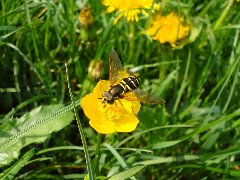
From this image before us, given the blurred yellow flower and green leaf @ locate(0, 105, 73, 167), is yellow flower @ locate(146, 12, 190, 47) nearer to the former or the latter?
the blurred yellow flower

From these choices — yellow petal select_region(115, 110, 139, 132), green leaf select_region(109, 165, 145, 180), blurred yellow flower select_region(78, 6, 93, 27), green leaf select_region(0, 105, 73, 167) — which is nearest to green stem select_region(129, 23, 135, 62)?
blurred yellow flower select_region(78, 6, 93, 27)

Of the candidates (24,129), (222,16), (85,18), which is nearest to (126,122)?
(24,129)

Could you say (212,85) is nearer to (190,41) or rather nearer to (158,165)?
(190,41)

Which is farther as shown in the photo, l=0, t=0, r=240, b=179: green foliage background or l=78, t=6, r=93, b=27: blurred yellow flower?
l=78, t=6, r=93, b=27: blurred yellow flower

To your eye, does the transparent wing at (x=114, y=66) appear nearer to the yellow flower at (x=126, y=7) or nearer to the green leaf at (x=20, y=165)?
the green leaf at (x=20, y=165)

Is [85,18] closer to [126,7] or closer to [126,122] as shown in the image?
[126,7]

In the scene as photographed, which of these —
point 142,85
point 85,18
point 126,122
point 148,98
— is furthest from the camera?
point 142,85
